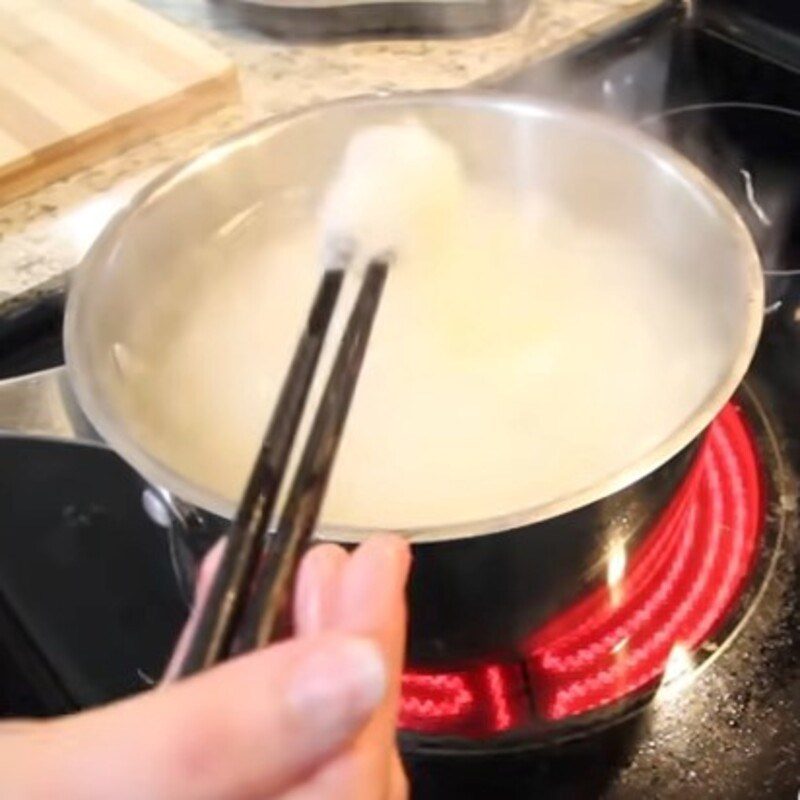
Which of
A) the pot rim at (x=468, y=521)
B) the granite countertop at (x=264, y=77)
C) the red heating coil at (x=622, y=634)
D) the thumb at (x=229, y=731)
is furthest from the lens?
the granite countertop at (x=264, y=77)

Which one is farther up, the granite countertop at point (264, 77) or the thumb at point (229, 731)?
the thumb at point (229, 731)

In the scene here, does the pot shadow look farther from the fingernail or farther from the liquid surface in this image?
the fingernail

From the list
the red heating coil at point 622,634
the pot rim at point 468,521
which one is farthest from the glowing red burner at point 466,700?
the pot rim at point 468,521

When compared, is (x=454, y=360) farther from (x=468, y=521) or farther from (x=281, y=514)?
(x=281, y=514)

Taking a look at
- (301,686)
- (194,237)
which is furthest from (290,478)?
(194,237)

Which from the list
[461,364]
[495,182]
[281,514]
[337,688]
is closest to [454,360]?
[461,364]

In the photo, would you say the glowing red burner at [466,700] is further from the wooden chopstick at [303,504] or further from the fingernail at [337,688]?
the fingernail at [337,688]
